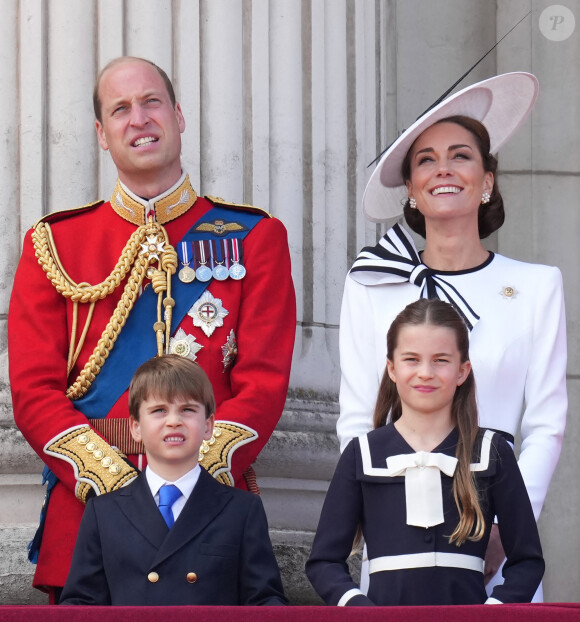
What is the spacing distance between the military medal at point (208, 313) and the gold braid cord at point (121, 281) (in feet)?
0.21

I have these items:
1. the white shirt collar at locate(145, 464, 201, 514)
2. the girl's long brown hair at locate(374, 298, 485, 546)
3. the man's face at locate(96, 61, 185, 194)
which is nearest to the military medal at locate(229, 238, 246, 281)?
the man's face at locate(96, 61, 185, 194)

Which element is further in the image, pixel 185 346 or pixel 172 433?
pixel 185 346

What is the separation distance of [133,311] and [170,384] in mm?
662

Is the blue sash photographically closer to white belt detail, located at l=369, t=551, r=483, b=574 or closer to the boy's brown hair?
the boy's brown hair

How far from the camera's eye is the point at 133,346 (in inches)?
181

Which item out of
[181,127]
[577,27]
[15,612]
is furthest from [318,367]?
[15,612]

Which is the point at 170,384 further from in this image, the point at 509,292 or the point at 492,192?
the point at 492,192

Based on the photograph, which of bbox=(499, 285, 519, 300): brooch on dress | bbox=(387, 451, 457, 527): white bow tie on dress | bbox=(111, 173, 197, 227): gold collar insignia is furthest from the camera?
bbox=(111, 173, 197, 227): gold collar insignia

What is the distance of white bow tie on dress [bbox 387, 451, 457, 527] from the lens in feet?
12.4

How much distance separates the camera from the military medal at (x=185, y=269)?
15.3 ft

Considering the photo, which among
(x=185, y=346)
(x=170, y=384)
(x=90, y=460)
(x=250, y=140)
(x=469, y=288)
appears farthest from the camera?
(x=250, y=140)

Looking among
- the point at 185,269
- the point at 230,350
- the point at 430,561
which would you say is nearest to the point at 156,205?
the point at 185,269

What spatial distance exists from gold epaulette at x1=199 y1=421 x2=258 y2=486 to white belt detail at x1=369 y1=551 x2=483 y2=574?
0.63m

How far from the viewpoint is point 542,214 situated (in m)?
6.80
